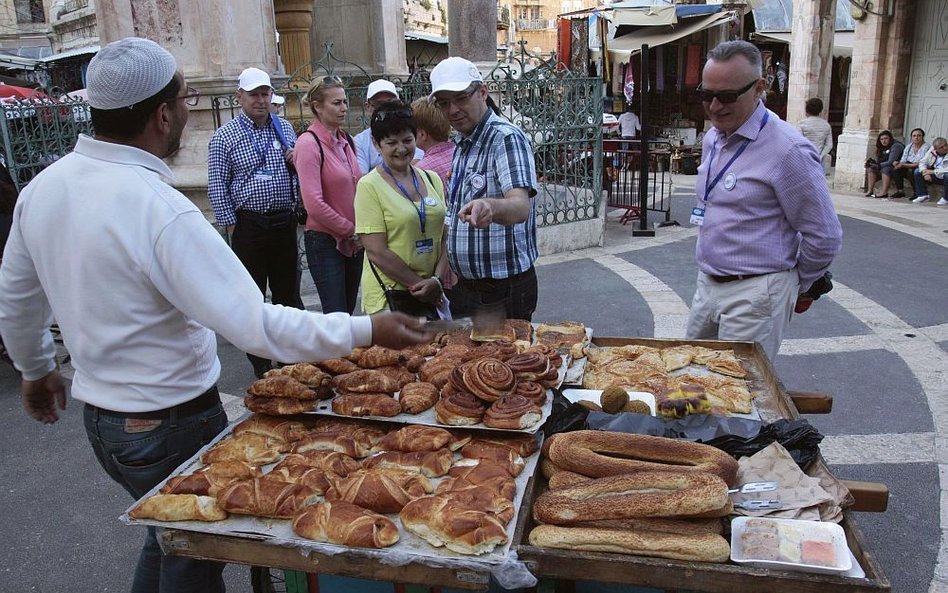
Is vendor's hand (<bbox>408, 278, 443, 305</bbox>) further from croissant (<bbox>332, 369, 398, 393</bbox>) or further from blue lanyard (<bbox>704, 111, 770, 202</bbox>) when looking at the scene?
blue lanyard (<bbox>704, 111, 770, 202</bbox>)

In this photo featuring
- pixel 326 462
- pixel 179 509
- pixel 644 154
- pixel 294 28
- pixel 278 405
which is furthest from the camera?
pixel 294 28

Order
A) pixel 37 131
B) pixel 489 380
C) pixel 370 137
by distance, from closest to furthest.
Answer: pixel 489 380
pixel 370 137
pixel 37 131

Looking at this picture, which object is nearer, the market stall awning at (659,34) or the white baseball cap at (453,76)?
the white baseball cap at (453,76)

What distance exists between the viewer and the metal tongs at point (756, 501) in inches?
87.1

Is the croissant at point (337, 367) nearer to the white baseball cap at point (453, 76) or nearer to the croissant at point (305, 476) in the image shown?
the croissant at point (305, 476)

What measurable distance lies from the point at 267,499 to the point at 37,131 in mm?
8418

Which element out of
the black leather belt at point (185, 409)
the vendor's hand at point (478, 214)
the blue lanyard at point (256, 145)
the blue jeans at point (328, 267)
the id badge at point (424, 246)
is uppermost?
the blue lanyard at point (256, 145)

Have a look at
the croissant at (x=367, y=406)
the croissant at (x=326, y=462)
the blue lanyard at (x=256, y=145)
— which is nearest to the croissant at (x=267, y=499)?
the croissant at (x=326, y=462)

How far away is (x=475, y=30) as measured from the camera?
10.5 meters

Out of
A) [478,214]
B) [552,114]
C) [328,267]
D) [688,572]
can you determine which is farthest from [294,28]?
[688,572]

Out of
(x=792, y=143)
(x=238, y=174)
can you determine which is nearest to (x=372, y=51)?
(x=238, y=174)

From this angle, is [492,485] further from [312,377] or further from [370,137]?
[370,137]

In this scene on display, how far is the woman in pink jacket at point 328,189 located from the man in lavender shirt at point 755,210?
9.45 ft

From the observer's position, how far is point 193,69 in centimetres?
768
